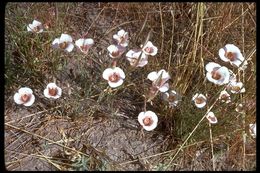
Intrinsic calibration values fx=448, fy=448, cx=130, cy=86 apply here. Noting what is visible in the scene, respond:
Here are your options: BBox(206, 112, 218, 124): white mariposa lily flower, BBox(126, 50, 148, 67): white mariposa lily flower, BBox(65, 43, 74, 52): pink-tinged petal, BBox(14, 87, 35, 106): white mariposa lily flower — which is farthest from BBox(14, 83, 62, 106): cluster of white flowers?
BBox(206, 112, 218, 124): white mariposa lily flower

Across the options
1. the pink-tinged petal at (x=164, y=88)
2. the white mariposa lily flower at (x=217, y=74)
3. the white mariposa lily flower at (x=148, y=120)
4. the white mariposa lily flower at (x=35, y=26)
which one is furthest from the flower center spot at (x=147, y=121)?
the white mariposa lily flower at (x=35, y=26)

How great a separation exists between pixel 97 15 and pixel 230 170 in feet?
2.73

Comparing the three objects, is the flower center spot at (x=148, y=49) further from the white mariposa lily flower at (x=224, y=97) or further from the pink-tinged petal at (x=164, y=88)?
the white mariposa lily flower at (x=224, y=97)

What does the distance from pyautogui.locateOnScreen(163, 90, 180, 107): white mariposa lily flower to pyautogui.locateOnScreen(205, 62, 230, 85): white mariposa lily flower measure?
0.40ft

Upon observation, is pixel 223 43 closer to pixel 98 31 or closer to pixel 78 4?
pixel 98 31

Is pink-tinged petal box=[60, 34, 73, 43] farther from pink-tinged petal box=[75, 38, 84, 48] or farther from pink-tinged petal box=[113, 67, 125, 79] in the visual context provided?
pink-tinged petal box=[113, 67, 125, 79]

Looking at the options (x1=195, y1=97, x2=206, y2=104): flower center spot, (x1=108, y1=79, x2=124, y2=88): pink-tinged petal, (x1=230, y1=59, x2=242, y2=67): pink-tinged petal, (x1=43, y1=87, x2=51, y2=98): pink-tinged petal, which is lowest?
(x1=195, y1=97, x2=206, y2=104): flower center spot

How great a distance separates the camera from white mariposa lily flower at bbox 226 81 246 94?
58.5 inches

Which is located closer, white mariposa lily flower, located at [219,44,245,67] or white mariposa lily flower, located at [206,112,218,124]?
white mariposa lily flower, located at [206,112,218,124]

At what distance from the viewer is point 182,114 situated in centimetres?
146

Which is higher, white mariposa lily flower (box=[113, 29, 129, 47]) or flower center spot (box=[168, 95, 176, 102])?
white mariposa lily flower (box=[113, 29, 129, 47])

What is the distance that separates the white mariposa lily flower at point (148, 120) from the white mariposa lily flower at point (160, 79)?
0.09m

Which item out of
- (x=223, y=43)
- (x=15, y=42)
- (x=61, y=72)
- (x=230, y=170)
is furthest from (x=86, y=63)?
(x=230, y=170)

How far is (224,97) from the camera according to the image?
Result: 1.47 meters
